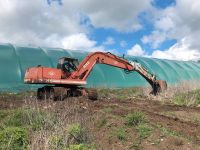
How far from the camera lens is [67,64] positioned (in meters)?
18.1

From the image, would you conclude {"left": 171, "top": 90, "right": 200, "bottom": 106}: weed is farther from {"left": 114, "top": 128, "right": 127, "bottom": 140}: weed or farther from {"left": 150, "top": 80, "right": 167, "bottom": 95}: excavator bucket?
{"left": 114, "top": 128, "right": 127, "bottom": 140}: weed

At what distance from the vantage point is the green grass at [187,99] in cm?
1772

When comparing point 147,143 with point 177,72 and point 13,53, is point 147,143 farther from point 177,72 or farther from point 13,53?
point 177,72

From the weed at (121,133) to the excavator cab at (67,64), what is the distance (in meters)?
8.89

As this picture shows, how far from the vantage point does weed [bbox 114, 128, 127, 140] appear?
28.9 ft

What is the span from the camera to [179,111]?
14844 mm

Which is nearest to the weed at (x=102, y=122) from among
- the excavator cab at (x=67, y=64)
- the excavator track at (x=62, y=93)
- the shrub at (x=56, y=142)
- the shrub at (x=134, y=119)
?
the shrub at (x=134, y=119)

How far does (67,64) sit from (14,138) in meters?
10.8

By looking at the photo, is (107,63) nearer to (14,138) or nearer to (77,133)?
(77,133)

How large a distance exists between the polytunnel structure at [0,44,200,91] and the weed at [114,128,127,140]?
1482cm

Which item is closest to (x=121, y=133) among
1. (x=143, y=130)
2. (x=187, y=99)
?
(x=143, y=130)

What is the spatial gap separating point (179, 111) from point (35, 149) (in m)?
8.78

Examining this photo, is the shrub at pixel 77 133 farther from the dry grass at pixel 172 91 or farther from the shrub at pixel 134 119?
the dry grass at pixel 172 91

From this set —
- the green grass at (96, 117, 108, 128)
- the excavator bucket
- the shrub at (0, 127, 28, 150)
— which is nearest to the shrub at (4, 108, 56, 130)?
the shrub at (0, 127, 28, 150)
